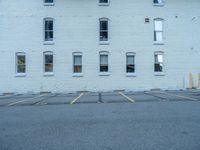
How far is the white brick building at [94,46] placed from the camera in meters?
20.7

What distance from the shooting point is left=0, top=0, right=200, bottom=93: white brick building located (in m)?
20.7

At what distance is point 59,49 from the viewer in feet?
68.2

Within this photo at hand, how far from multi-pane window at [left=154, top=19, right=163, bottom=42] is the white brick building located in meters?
0.05

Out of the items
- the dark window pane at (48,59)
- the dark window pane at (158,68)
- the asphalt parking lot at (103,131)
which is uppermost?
the dark window pane at (48,59)

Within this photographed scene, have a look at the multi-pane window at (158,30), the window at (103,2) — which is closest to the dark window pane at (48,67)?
the window at (103,2)

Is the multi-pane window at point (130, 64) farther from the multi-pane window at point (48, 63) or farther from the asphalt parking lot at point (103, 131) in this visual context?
the asphalt parking lot at point (103, 131)

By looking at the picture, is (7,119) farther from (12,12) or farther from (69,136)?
(12,12)

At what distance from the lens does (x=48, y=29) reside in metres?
21.2

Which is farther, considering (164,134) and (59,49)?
(59,49)

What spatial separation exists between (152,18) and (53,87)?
1235cm

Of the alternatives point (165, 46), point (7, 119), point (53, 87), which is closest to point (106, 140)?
point (7, 119)

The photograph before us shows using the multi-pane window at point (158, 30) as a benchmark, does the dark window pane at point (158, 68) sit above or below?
below

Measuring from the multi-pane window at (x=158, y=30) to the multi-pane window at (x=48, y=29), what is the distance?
10.8 meters

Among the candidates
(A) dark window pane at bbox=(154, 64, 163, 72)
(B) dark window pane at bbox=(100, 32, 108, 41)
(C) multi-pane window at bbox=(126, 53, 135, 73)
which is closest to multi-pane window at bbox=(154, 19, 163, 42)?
(A) dark window pane at bbox=(154, 64, 163, 72)
